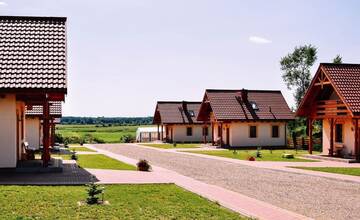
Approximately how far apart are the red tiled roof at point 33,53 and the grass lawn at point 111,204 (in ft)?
17.1

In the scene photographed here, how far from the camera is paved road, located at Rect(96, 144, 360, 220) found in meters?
12.7

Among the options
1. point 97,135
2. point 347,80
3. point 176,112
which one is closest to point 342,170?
point 347,80

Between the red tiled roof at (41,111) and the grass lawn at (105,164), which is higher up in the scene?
the red tiled roof at (41,111)

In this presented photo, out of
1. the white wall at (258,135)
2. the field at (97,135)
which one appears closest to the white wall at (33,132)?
the white wall at (258,135)

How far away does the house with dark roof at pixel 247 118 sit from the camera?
154ft

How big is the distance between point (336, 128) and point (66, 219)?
84.5 feet

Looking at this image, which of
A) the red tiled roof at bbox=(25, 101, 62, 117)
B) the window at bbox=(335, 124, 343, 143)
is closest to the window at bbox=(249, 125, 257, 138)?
the window at bbox=(335, 124, 343, 143)

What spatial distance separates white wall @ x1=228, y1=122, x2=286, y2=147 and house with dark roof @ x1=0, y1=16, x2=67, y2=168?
89.7 ft

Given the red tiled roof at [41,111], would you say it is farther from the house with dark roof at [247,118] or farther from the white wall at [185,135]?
the white wall at [185,135]

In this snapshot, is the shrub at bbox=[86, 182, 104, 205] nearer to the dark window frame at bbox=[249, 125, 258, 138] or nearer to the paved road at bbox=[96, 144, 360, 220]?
the paved road at bbox=[96, 144, 360, 220]

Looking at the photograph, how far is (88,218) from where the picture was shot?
33.8ft

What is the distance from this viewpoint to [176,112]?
63.4 m

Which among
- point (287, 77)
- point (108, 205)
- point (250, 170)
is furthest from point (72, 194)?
point (287, 77)

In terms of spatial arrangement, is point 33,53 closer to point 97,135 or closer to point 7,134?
point 7,134
